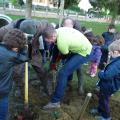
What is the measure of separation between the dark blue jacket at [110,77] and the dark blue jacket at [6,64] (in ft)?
5.05

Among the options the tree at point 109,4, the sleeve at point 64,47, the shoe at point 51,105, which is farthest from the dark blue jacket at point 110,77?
the tree at point 109,4

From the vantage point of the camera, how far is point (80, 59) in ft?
19.9

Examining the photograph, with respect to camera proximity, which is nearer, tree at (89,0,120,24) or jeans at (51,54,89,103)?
jeans at (51,54,89,103)

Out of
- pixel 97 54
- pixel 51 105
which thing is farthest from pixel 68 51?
pixel 97 54

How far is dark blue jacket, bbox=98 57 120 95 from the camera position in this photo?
18.5 ft

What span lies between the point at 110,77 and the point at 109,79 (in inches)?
3.1

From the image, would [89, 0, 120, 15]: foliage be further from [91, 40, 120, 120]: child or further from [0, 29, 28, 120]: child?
[0, 29, 28, 120]: child

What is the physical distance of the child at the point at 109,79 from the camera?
222 inches

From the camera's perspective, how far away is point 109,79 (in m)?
5.75

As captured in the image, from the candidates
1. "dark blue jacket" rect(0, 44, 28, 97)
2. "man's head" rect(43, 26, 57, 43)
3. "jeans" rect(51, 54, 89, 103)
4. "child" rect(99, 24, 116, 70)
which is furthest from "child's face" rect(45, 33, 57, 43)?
"child" rect(99, 24, 116, 70)

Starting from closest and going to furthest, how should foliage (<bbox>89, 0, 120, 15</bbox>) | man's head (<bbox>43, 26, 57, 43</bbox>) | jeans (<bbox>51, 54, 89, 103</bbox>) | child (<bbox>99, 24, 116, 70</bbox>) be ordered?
man's head (<bbox>43, 26, 57, 43</bbox>) → jeans (<bbox>51, 54, 89, 103</bbox>) → child (<bbox>99, 24, 116, 70</bbox>) → foliage (<bbox>89, 0, 120, 15</bbox>)

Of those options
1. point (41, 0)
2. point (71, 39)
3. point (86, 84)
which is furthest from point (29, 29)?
point (41, 0)

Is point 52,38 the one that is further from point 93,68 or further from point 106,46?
point 106,46

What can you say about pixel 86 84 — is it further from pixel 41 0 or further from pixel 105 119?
pixel 41 0
